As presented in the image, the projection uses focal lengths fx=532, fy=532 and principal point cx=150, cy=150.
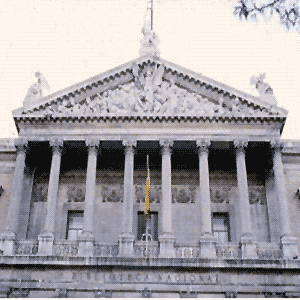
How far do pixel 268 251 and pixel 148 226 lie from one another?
6.50 metres

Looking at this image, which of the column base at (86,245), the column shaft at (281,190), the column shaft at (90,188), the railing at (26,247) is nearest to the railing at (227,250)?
the column shaft at (281,190)

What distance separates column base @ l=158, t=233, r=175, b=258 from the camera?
24.9 m

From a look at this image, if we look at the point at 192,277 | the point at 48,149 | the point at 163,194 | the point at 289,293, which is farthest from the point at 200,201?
the point at 48,149

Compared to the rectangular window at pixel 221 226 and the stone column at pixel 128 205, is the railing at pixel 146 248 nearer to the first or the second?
the stone column at pixel 128 205

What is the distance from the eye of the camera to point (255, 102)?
28.0m

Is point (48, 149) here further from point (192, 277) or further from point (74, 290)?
point (192, 277)

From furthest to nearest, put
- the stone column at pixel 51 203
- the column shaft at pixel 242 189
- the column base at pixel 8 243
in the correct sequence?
1. the column shaft at pixel 242 189
2. the stone column at pixel 51 203
3. the column base at pixel 8 243

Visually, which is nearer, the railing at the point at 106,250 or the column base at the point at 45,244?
the column base at the point at 45,244

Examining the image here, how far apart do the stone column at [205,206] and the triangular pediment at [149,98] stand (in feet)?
6.34

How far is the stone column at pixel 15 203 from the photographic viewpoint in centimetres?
2519

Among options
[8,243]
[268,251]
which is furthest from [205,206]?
[8,243]

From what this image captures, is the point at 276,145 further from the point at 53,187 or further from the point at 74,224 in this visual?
the point at 53,187

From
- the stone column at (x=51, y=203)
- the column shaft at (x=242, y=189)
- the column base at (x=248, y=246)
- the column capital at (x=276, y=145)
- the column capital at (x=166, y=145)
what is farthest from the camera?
the column capital at (x=166, y=145)

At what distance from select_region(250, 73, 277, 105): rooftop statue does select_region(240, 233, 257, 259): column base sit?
24.1 feet
